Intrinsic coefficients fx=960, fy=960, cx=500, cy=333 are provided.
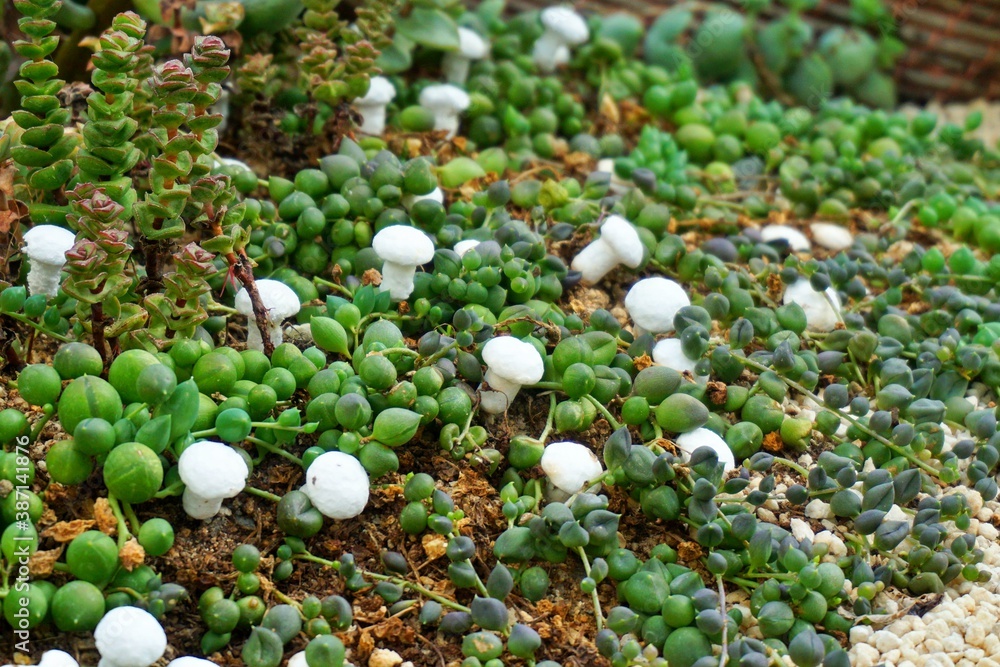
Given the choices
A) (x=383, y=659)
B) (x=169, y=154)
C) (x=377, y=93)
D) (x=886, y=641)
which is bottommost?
(x=383, y=659)

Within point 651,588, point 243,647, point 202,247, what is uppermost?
point 202,247

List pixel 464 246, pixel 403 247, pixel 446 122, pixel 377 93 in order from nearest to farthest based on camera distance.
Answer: pixel 403 247
pixel 464 246
pixel 377 93
pixel 446 122

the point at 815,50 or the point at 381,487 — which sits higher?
the point at 815,50

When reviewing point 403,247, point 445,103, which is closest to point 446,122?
point 445,103

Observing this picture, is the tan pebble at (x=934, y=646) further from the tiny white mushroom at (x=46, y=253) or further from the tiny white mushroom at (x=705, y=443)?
the tiny white mushroom at (x=46, y=253)

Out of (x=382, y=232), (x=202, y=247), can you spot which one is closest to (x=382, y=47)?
(x=382, y=232)

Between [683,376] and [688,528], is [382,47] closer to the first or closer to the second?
[683,376]

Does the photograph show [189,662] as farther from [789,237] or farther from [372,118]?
[789,237]
